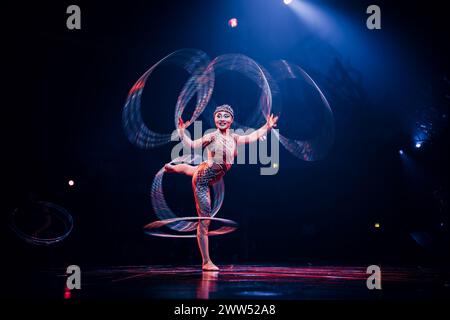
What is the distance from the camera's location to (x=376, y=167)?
9688 millimetres

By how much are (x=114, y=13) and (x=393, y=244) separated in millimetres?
7447

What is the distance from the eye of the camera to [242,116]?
902cm

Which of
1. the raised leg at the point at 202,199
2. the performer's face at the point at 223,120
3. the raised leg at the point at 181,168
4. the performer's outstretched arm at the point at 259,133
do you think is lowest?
the raised leg at the point at 202,199

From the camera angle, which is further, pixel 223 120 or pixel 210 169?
pixel 223 120

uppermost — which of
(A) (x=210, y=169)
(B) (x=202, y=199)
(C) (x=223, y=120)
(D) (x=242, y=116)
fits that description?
(D) (x=242, y=116)

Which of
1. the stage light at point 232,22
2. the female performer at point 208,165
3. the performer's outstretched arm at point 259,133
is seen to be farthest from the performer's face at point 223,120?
the stage light at point 232,22

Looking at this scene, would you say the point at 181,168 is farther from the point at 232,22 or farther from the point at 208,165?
the point at 232,22

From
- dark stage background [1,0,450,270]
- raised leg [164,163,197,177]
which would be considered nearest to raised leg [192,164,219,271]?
raised leg [164,163,197,177]

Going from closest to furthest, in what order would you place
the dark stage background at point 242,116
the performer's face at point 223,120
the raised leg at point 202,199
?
the raised leg at point 202,199, the performer's face at point 223,120, the dark stage background at point 242,116

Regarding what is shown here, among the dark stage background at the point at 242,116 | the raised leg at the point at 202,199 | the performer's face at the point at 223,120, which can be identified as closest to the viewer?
the raised leg at the point at 202,199

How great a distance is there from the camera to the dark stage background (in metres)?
8.33

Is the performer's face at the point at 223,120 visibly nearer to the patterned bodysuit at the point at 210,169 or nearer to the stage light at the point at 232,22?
the patterned bodysuit at the point at 210,169

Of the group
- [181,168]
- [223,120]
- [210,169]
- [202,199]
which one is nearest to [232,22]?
[223,120]

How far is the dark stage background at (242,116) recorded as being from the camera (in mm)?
8328
